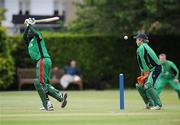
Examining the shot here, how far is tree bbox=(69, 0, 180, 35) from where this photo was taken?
36.8 meters

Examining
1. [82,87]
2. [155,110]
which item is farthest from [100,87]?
[155,110]

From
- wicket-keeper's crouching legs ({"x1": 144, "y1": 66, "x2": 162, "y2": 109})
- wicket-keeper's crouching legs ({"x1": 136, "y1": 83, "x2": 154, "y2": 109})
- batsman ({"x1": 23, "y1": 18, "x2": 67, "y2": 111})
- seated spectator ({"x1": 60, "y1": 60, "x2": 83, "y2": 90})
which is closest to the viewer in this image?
batsman ({"x1": 23, "y1": 18, "x2": 67, "y2": 111})

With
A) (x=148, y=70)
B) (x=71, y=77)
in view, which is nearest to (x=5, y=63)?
(x=71, y=77)

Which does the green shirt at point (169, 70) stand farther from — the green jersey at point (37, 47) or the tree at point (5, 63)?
the tree at point (5, 63)

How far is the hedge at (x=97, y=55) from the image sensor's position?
38.2 m

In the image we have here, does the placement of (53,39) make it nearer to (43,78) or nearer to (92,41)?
(92,41)

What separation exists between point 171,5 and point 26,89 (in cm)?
837

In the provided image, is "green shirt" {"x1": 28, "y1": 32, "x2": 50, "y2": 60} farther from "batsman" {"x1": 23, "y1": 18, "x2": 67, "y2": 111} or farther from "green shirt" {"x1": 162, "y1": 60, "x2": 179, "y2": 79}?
"green shirt" {"x1": 162, "y1": 60, "x2": 179, "y2": 79}

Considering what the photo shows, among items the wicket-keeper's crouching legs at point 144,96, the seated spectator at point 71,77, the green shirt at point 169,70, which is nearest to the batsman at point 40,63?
the wicket-keeper's crouching legs at point 144,96

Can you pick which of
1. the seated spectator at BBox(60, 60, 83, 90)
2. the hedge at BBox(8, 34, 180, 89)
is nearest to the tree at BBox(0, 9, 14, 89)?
the hedge at BBox(8, 34, 180, 89)

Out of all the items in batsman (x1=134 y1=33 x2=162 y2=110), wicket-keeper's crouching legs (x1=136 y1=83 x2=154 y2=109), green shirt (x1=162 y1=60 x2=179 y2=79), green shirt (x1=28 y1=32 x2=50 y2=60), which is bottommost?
green shirt (x1=162 y1=60 x2=179 y2=79)

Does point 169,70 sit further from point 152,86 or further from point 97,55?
point 97,55

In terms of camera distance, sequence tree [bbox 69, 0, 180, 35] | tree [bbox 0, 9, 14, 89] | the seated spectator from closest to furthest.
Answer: tree [bbox 0, 9, 14, 89], tree [bbox 69, 0, 180, 35], the seated spectator

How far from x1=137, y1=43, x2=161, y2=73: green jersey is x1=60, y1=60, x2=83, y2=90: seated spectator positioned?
17253 millimetres
